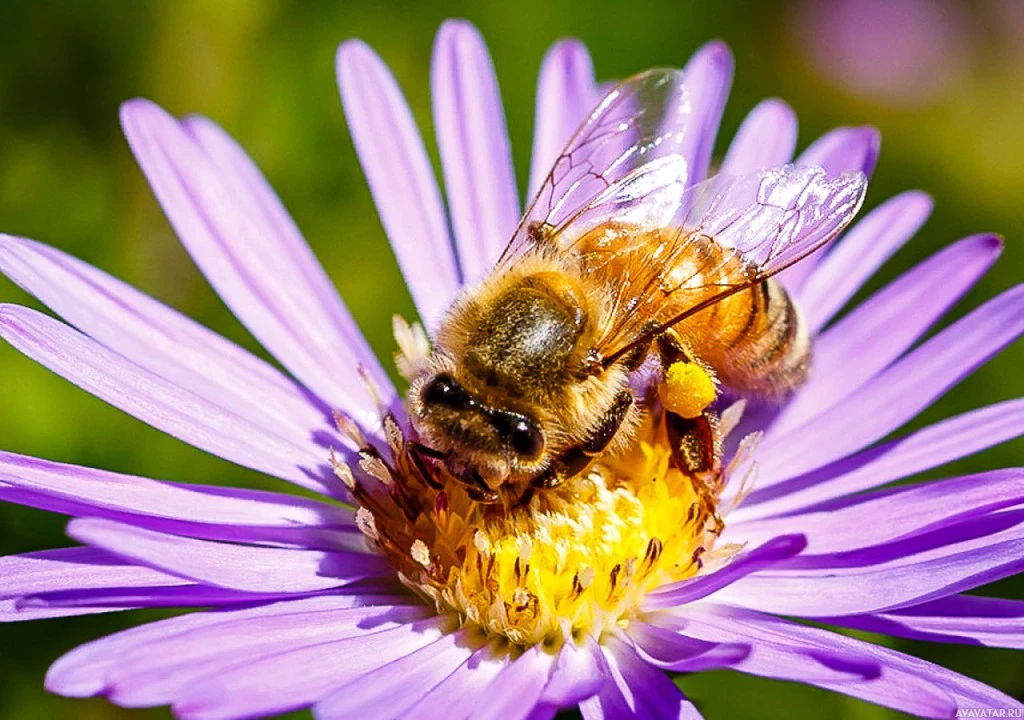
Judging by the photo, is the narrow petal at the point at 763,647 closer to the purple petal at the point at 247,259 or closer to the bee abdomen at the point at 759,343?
the bee abdomen at the point at 759,343

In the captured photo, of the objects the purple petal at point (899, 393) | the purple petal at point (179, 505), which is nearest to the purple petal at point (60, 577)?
the purple petal at point (179, 505)

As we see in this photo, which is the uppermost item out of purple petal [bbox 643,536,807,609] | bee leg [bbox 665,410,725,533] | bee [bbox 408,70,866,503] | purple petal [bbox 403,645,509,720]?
bee [bbox 408,70,866,503]

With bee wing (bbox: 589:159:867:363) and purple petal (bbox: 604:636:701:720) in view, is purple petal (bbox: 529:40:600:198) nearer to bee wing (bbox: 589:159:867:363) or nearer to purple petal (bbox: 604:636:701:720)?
bee wing (bbox: 589:159:867:363)

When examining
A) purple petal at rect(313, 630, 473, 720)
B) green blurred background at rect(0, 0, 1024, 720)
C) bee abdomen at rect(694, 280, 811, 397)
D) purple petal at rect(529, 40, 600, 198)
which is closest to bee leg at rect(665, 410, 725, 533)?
bee abdomen at rect(694, 280, 811, 397)

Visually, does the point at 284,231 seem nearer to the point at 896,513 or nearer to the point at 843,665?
the point at 896,513

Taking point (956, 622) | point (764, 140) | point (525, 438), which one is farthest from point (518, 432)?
point (764, 140)
